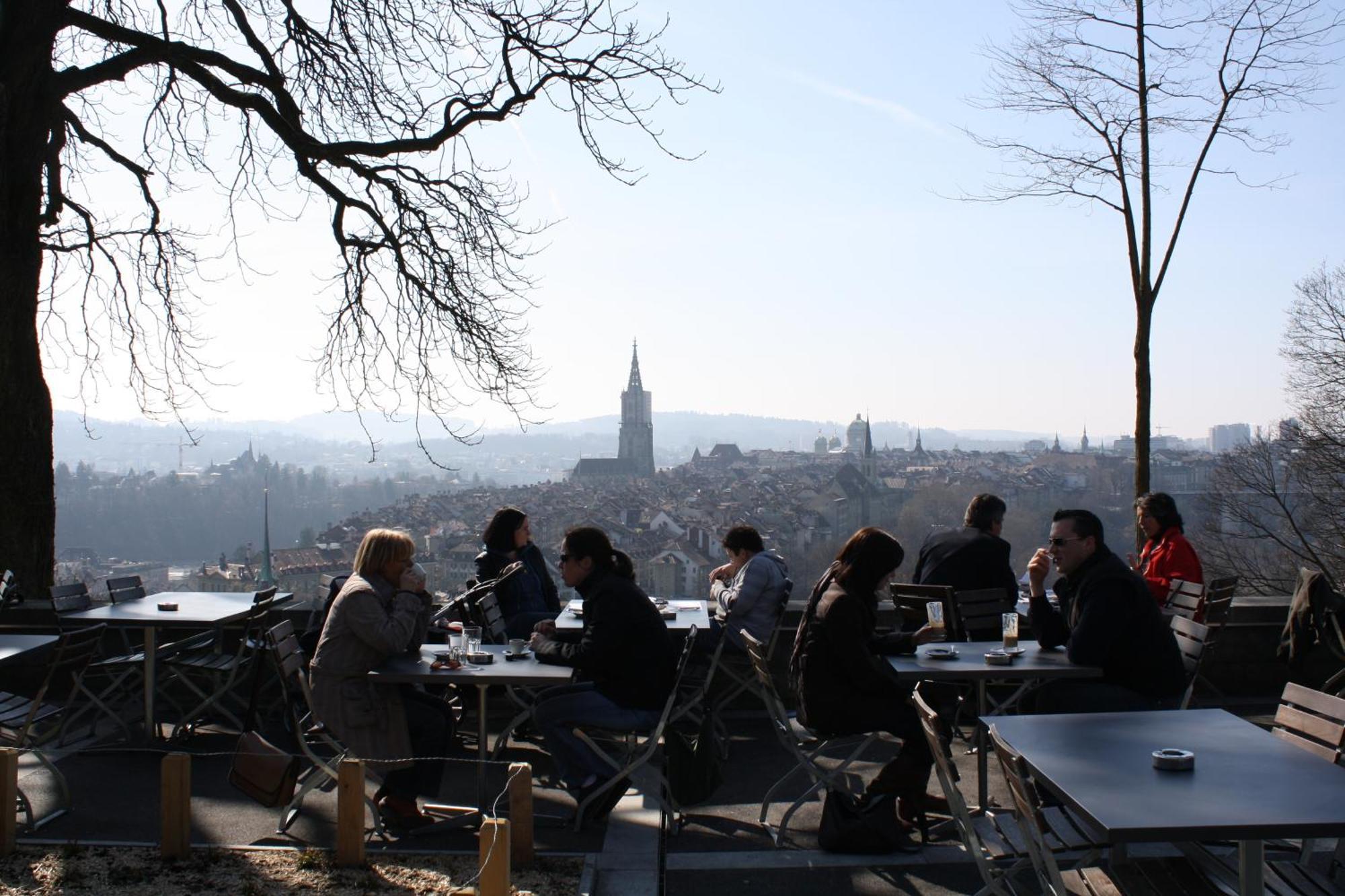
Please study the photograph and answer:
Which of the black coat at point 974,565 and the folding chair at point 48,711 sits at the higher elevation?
the black coat at point 974,565

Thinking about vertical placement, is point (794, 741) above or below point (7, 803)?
above

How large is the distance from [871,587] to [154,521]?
33596 millimetres

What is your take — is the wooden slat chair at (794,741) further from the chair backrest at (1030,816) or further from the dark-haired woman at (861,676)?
the chair backrest at (1030,816)

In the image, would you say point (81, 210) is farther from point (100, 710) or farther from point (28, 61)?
point (100, 710)

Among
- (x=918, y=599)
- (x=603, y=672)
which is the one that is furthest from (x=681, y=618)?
(x=603, y=672)

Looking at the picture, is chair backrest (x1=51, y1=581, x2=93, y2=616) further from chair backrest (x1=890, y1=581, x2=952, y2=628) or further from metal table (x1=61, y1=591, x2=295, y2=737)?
chair backrest (x1=890, y1=581, x2=952, y2=628)

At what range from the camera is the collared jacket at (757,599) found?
7.07m

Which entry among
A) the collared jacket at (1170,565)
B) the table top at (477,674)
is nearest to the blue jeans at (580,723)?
the table top at (477,674)

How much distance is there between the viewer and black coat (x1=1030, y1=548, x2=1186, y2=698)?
5148 millimetres

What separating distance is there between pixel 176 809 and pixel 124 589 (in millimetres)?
3959

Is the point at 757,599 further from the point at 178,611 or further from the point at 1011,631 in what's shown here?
the point at 178,611

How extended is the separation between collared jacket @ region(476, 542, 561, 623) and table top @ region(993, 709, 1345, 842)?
4.52 meters

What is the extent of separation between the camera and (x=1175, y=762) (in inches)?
139

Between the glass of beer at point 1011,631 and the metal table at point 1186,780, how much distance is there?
4.46ft
